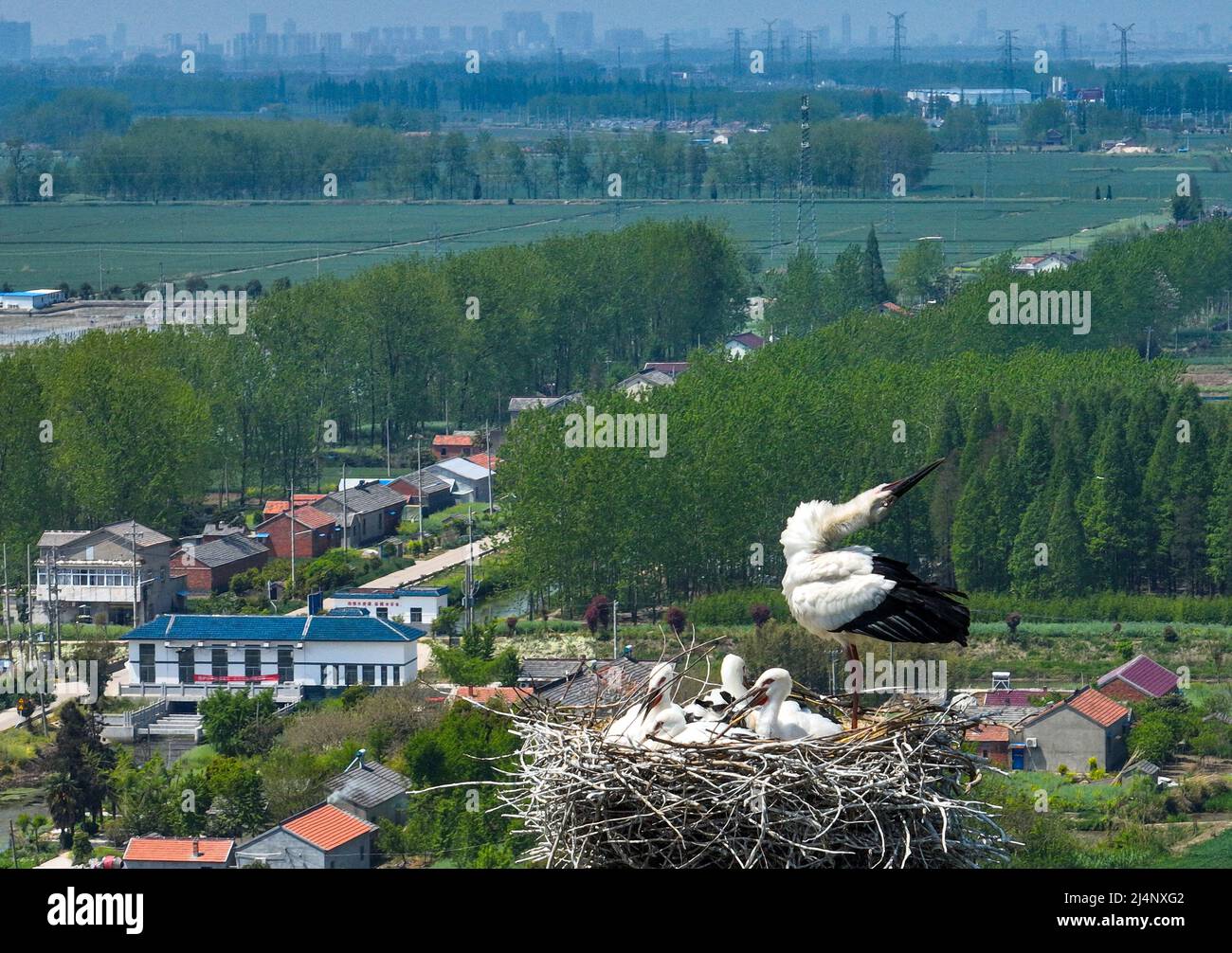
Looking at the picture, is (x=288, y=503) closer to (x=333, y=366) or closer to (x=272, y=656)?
(x=333, y=366)

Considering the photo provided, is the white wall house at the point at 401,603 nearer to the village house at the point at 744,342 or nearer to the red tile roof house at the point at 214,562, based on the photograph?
the red tile roof house at the point at 214,562

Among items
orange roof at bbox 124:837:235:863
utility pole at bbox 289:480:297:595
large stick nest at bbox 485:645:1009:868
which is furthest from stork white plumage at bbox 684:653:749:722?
utility pole at bbox 289:480:297:595

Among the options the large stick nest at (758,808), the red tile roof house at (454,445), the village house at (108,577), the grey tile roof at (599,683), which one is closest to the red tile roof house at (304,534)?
the village house at (108,577)

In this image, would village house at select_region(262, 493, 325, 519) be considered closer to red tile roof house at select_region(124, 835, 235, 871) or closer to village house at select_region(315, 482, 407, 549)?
village house at select_region(315, 482, 407, 549)

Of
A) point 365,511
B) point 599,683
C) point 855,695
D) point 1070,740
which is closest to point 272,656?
point 365,511

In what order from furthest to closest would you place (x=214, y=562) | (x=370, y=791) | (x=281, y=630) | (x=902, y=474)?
(x=902, y=474)
(x=214, y=562)
(x=281, y=630)
(x=370, y=791)
